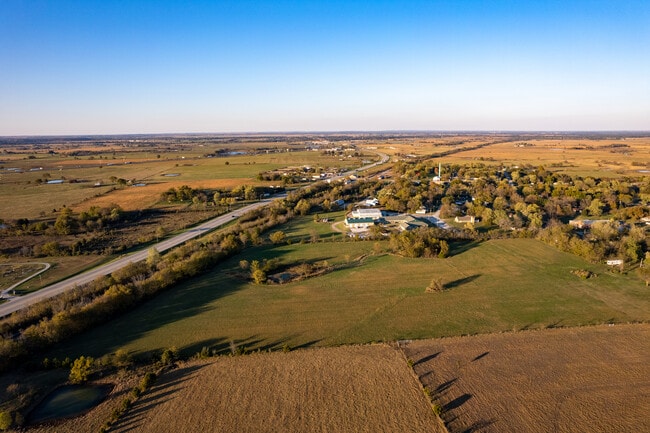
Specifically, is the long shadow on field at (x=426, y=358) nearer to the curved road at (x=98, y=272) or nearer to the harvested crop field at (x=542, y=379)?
the harvested crop field at (x=542, y=379)

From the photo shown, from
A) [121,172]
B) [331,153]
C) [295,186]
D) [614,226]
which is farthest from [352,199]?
[331,153]

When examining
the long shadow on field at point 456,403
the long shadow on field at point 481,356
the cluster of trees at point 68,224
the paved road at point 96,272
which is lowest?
the long shadow on field at point 456,403

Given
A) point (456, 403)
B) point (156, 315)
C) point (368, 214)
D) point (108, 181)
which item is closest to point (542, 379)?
point (456, 403)

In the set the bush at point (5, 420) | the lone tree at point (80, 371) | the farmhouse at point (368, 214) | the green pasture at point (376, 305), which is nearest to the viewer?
the bush at point (5, 420)

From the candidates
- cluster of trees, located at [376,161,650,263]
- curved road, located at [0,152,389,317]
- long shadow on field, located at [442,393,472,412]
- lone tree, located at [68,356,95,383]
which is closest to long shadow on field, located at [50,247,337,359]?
lone tree, located at [68,356,95,383]

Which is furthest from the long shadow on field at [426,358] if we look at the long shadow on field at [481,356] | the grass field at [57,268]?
the grass field at [57,268]

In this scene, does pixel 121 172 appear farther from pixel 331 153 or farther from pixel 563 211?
pixel 563 211

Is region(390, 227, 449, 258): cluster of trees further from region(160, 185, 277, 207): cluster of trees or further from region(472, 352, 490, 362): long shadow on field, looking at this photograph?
region(160, 185, 277, 207): cluster of trees
